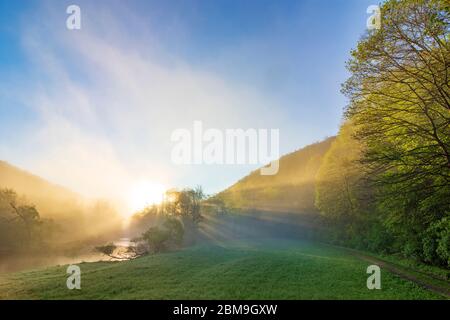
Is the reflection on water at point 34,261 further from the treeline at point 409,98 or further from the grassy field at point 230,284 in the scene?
the treeline at point 409,98

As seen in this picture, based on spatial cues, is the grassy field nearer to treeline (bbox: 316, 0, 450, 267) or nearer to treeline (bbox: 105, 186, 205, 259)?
treeline (bbox: 316, 0, 450, 267)

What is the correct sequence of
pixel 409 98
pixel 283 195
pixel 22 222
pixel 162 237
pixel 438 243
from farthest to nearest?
pixel 283 195
pixel 22 222
pixel 162 237
pixel 438 243
pixel 409 98

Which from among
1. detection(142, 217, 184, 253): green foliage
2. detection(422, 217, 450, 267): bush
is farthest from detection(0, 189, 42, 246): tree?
detection(422, 217, 450, 267): bush

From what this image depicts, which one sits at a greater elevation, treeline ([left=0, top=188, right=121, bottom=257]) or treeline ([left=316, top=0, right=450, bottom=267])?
treeline ([left=316, top=0, right=450, bottom=267])

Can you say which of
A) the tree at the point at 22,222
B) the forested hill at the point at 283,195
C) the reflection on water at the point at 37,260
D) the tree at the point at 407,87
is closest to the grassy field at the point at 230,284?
the tree at the point at 407,87

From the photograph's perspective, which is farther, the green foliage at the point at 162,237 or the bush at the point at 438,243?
the green foliage at the point at 162,237

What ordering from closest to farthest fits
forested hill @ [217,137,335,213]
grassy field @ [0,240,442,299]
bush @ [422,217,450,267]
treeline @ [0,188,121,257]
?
grassy field @ [0,240,442,299], bush @ [422,217,450,267], treeline @ [0,188,121,257], forested hill @ [217,137,335,213]

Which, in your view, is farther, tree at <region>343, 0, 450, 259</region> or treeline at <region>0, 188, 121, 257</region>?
treeline at <region>0, 188, 121, 257</region>

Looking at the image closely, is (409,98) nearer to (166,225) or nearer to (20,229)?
(166,225)

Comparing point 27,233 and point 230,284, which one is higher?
point 230,284

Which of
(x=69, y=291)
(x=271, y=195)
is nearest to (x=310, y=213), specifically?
(x=271, y=195)

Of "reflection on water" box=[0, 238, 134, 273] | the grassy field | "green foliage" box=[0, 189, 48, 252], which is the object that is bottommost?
"reflection on water" box=[0, 238, 134, 273]

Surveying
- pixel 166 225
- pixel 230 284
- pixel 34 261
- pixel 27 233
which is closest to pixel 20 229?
pixel 27 233
